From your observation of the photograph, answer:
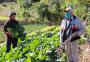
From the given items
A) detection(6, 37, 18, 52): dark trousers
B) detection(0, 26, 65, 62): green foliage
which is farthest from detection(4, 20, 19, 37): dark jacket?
detection(0, 26, 65, 62): green foliage

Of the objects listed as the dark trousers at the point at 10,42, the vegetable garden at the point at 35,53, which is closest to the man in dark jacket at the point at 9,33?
the dark trousers at the point at 10,42

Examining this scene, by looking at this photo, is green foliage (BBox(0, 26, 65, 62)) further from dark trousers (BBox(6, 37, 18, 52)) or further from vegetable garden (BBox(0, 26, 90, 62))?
dark trousers (BBox(6, 37, 18, 52))

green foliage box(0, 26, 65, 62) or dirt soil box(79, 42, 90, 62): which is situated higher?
green foliage box(0, 26, 65, 62)

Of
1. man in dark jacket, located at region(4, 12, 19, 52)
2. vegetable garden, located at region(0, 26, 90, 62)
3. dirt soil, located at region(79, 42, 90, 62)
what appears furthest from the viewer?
dirt soil, located at region(79, 42, 90, 62)

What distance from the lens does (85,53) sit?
11.3 metres

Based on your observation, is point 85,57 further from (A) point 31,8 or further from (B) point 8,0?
(B) point 8,0

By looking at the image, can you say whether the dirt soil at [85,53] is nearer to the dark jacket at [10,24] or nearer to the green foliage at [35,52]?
the green foliage at [35,52]

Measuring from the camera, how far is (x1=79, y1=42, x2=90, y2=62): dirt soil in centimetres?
1059

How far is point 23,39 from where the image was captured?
37.0 feet

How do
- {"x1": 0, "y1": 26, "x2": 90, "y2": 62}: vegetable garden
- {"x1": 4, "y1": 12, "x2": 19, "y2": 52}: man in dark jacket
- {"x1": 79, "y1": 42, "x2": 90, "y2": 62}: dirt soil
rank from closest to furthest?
1. {"x1": 0, "y1": 26, "x2": 90, "y2": 62}: vegetable garden
2. {"x1": 4, "y1": 12, "x2": 19, "y2": 52}: man in dark jacket
3. {"x1": 79, "y1": 42, "x2": 90, "y2": 62}: dirt soil

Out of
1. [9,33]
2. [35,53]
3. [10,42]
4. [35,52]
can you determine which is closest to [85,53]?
[10,42]

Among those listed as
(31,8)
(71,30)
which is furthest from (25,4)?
(71,30)

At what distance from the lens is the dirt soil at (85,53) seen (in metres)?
10.6

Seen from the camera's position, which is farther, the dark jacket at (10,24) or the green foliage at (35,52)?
the dark jacket at (10,24)
